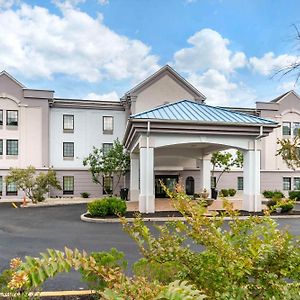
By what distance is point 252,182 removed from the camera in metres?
18.0

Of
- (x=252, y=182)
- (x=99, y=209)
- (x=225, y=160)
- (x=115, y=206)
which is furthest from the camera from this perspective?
(x=225, y=160)

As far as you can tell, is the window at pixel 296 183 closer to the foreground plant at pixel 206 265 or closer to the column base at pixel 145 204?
the column base at pixel 145 204

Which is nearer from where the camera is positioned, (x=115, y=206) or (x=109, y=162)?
(x=115, y=206)

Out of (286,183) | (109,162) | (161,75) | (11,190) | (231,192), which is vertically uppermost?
(161,75)

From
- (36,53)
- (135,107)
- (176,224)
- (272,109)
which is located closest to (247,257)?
(176,224)

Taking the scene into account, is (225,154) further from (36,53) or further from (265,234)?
(265,234)

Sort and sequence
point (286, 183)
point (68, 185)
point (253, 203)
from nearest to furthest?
point (253, 203) → point (68, 185) → point (286, 183)

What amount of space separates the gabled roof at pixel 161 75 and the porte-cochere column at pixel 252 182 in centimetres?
1536

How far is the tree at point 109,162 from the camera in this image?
94.3 feet

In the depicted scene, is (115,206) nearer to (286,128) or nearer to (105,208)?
(105,208)

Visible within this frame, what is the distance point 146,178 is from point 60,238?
6336 millimetres

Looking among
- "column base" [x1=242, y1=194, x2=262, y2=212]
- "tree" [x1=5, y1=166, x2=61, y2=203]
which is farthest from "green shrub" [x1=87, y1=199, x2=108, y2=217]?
"tree" [x1=5, y1=166, x2=61, y2=203]

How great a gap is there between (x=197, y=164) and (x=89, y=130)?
11.4 metres

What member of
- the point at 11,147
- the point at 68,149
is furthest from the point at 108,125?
the point at 11,147
